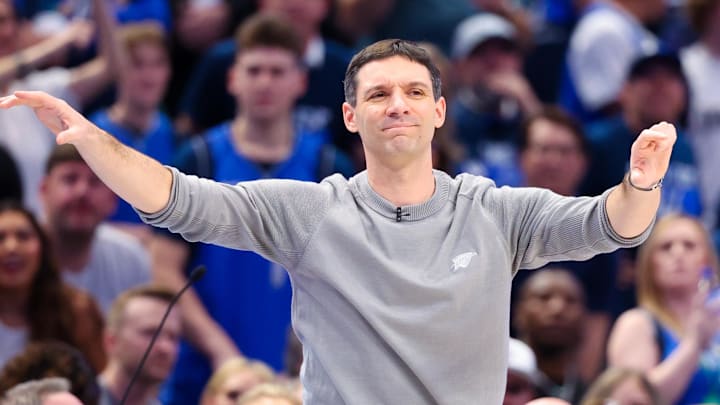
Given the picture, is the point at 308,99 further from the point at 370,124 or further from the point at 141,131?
the point at 370,124

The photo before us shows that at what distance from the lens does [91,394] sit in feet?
17.7

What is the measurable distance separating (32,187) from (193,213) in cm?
404

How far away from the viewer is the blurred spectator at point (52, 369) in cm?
536

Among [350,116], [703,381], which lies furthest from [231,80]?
[350,116]

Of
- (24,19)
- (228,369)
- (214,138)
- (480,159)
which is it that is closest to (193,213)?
(228,369)

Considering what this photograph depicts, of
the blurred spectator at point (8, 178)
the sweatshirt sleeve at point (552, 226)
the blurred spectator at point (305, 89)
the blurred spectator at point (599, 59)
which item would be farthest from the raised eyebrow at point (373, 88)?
the blurred spectator at point (599, 59)

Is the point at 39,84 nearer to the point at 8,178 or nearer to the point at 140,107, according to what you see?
the point at 140,107

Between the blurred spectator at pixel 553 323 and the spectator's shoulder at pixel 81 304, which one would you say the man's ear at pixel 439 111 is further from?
the blurred spectator at pixel 553 323

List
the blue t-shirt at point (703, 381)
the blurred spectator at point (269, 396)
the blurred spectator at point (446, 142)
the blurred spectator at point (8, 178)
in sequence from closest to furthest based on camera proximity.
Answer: the blurred spectator at point (269, 396) < the blue t-shirt at point (703, 381) < the blurred spectator at point (8, 178) < the blurred spectator at point (446, 142)

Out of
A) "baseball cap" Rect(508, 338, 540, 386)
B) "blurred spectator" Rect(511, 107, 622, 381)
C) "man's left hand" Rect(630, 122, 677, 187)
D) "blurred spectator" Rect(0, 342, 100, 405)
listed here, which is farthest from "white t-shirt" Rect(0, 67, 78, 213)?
"man's left hand" Rect(630, 122, 677, 187)

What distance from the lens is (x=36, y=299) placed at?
6375 millimetres

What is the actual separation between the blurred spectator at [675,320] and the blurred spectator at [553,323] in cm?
29

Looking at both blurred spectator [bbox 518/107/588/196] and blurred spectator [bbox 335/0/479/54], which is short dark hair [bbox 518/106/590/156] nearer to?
blurred spectator [bbox 518/107/588/196]

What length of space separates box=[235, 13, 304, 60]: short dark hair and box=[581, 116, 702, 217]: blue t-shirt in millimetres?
1840
